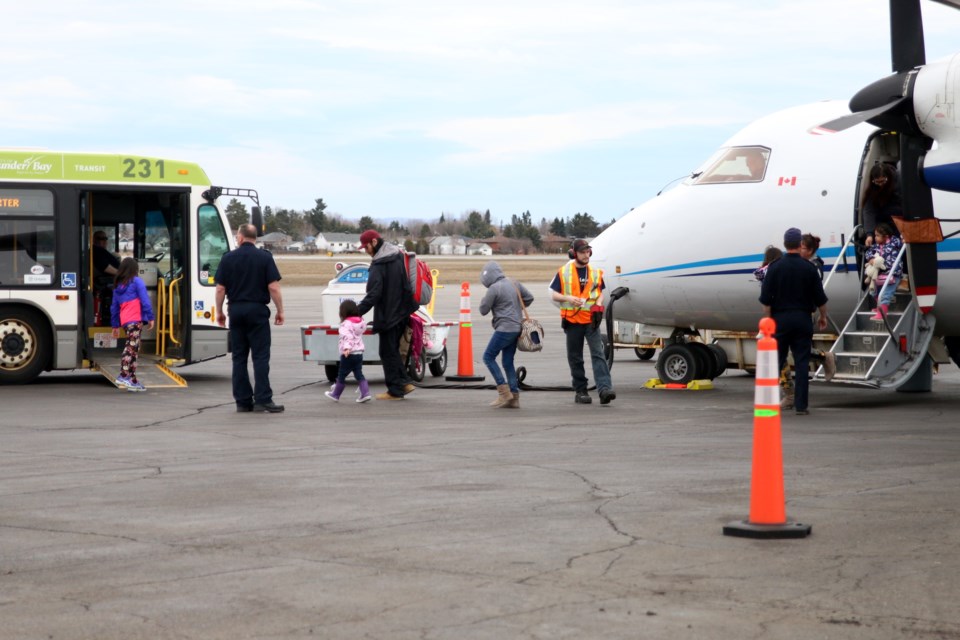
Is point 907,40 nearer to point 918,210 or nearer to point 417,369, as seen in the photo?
point 918,210

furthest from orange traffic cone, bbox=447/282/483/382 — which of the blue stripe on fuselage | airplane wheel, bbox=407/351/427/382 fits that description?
the blue stripe on fuselage

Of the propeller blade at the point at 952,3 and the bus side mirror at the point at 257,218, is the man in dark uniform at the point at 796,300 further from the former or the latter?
the bus side mirror at the point at 257,218

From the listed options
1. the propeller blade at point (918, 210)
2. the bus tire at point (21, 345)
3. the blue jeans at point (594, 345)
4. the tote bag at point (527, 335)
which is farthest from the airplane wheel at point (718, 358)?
the bus tire at point (21, 345)

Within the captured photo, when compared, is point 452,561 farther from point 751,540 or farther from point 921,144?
point 921,144

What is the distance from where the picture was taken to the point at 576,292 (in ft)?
48.1

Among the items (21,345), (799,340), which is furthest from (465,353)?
(21,345)

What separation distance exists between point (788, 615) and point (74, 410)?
10.6m

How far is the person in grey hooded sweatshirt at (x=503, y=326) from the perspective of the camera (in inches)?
575

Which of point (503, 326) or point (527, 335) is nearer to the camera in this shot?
point (503, 326)

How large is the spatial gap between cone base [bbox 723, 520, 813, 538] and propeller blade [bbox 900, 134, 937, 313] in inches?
195

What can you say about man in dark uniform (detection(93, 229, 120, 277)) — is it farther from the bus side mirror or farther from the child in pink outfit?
the child in pink outfit

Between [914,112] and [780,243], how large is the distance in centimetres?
418

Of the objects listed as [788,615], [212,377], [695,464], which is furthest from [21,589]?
[212,377]

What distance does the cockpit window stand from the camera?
16062mm
